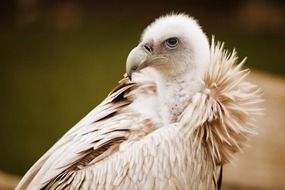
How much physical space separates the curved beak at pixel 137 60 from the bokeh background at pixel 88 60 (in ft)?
3.63

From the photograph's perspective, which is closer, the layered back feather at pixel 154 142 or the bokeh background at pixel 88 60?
the layered back feather at pixel 154 142

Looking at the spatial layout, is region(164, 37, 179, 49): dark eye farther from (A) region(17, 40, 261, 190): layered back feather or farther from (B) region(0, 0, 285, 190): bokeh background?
(B) region(0, 0, 285, 190): bokeh background

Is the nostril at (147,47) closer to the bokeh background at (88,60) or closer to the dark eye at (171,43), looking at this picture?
the dark eye at (171,43)

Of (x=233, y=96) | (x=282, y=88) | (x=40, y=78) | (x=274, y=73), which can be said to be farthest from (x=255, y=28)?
(x=233, y=96)

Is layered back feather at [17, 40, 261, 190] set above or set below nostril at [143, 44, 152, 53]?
below

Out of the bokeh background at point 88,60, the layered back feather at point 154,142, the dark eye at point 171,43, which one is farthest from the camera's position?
the bokeh background at point 88,60

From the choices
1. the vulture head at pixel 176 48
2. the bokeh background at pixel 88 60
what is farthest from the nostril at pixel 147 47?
the bokeh background at pixel 88 60

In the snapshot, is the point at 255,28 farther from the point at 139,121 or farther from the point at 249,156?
the point at 139,121

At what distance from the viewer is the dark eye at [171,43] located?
1.47 meters

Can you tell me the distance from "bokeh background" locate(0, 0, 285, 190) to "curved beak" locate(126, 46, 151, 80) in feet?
3.63

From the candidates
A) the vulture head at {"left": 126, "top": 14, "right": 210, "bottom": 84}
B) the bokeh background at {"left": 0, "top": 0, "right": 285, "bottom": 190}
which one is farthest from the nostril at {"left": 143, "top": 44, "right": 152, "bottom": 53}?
the bokeh background at {"left": 0, "top": 0, "right": 285, "bottom": 190}

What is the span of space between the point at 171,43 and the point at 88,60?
1691mm

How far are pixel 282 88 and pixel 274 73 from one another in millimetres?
553

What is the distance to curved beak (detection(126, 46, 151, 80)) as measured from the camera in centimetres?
142
